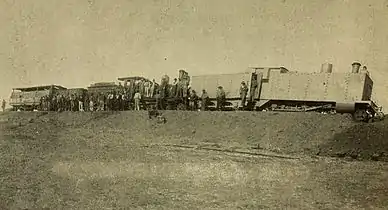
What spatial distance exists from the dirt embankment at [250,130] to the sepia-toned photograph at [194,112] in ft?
0.04

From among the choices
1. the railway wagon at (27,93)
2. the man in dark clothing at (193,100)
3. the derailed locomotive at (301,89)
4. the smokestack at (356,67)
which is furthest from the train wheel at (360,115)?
the railway wagon at (27,93)

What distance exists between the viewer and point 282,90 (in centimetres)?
420

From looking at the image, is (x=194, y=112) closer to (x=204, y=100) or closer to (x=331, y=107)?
(x=204, y=100)

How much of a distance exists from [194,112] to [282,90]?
898 millimetres

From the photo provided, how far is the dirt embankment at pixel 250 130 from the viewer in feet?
9.37

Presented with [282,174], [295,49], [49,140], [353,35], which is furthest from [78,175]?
[353,35]

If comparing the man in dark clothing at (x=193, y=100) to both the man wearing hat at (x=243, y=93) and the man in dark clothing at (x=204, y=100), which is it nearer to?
the man in dark clothing at (x=204, y=100)

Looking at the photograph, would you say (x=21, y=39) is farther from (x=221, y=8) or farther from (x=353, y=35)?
(x=353, y=35)

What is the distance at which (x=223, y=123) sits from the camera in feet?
10.6

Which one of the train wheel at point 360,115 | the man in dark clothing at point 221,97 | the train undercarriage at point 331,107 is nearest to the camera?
the train undercarriage at point 331,107

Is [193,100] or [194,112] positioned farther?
[193,100]

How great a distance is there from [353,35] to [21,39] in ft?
7.82

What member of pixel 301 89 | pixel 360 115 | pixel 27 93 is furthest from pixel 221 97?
pixel 27 93

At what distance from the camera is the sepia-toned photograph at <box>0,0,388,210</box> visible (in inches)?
106
